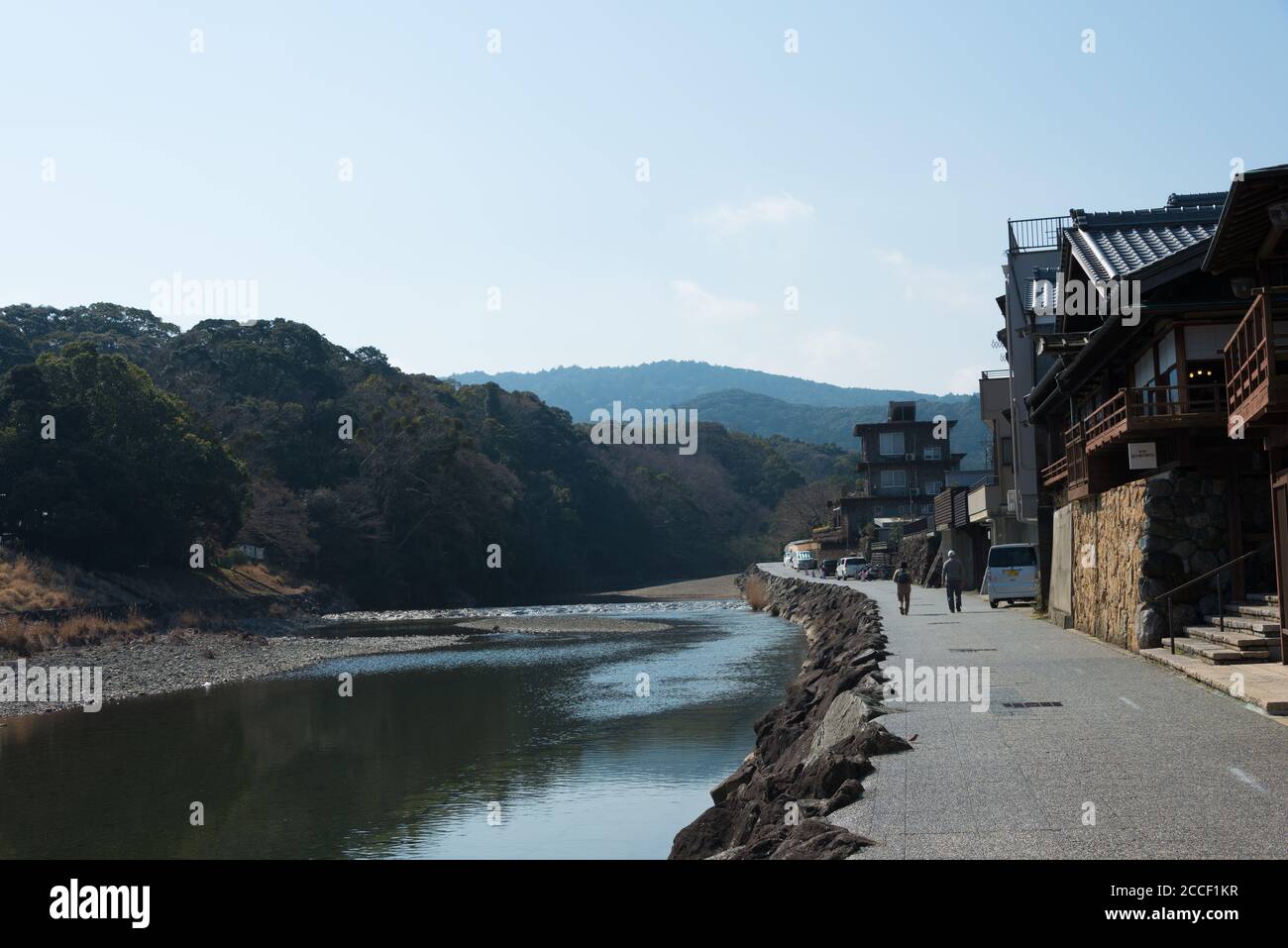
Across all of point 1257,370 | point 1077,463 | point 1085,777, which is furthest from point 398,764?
point 1077,463

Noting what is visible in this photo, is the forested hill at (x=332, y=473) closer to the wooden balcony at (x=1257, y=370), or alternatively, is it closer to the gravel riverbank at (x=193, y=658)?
the gravel riverbank at (x=193, y=658)

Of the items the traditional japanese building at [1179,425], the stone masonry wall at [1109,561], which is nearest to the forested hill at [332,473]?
the stone masonry wall at [1109,561]

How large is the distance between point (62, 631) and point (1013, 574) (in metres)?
28.8

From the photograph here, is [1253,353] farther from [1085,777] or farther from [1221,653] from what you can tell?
[1085,777]

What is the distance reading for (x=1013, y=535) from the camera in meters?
40.1

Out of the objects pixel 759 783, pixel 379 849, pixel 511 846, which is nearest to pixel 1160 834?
pixel 759 783

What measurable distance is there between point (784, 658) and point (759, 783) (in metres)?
20.4

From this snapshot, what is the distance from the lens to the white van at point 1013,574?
108 ft

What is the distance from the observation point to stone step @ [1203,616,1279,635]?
14070 mm

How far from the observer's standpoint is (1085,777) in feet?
29.1

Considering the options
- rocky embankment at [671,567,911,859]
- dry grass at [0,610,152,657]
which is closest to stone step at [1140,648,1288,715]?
rocky embankment at [671,567,911,859]

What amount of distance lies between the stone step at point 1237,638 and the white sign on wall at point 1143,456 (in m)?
4.10
